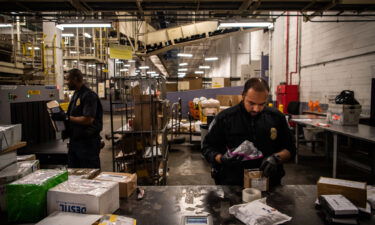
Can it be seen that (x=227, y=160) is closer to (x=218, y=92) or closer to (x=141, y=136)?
(x=141, y=136)

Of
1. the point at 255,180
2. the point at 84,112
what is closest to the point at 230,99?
the point at 84,112

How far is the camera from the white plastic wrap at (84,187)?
1.17m

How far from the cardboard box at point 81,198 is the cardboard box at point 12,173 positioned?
309 millimetres

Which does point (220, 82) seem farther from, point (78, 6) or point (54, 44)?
point (78, 6)

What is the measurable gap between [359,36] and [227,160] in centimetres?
502

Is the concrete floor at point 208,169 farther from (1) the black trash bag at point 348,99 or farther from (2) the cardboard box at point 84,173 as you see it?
(2) the cardboard box at point 84,173

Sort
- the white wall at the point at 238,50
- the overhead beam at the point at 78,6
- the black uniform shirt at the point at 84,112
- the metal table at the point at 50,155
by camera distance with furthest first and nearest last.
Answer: the white wall at the point at 238,50
the overhead beam at the point at 78,6
the metal table at the point at 50,155
the black uniform shirt at the point at 84,112

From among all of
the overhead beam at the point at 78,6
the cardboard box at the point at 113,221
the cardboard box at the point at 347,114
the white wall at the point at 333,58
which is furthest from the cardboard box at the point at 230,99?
the cardboard box at the point at 113,221

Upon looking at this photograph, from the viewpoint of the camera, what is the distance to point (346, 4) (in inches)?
162

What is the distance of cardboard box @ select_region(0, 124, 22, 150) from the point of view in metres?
1.44

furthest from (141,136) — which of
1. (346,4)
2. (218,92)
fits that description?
(218,92)

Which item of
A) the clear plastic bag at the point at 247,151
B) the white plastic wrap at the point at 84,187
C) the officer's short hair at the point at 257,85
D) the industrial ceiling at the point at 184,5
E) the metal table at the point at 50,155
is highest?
the industrial ceiling at the point at 184,5

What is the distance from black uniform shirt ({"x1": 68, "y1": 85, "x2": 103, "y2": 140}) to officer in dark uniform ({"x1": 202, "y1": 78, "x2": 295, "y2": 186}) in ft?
5.16

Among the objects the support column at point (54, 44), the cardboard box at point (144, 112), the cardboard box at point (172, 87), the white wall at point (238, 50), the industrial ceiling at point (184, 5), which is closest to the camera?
the cardboard box at point (144, 112)
